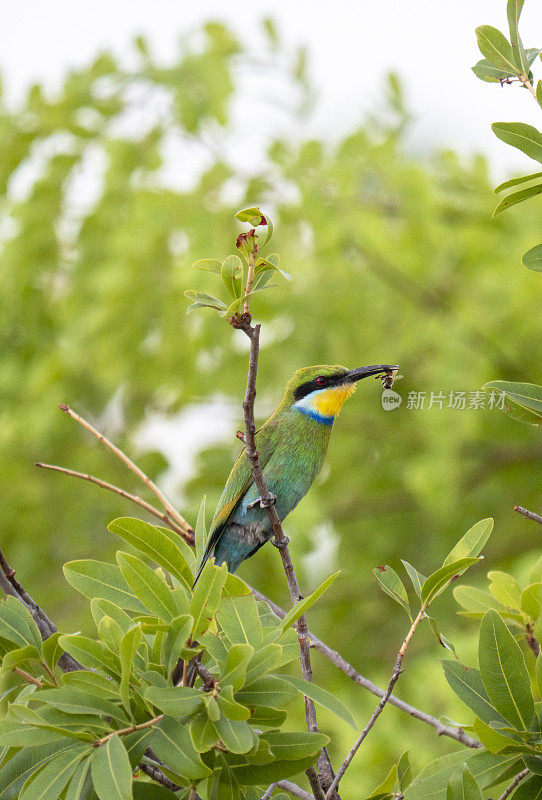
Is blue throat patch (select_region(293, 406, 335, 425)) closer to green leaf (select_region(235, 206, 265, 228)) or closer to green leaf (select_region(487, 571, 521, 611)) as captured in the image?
green leaf (select_region(487, 571, 521, 611))

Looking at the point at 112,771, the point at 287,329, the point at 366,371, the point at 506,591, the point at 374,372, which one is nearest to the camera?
the point at 112,771

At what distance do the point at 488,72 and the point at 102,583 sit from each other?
1.07 m

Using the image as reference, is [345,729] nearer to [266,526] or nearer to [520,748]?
[266,526]

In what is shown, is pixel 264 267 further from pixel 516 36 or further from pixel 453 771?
pixel 453 771

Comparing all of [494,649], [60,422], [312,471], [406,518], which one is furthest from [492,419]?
[494,649]

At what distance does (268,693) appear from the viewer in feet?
3.52

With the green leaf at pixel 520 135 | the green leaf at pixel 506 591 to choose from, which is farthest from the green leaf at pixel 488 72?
the green leaf at pixel 506 591

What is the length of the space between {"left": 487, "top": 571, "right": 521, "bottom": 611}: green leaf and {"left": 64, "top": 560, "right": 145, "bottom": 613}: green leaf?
0.61 meters

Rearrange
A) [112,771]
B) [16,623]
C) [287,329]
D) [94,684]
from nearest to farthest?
[112,771]
[94,684]
[16,623]
[287,329]

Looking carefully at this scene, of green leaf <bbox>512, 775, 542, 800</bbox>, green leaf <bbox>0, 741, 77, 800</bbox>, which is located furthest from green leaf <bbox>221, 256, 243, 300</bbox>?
green leaf <bbox>512, 775, 542, 800</bbox>

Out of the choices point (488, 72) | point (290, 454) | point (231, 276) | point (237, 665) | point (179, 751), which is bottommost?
point (179, 751)

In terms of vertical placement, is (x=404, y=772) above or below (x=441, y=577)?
below

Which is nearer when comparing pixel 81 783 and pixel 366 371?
pixel 81 783

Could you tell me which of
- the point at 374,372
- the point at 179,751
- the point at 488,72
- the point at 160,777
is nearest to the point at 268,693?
the point at 179,751
